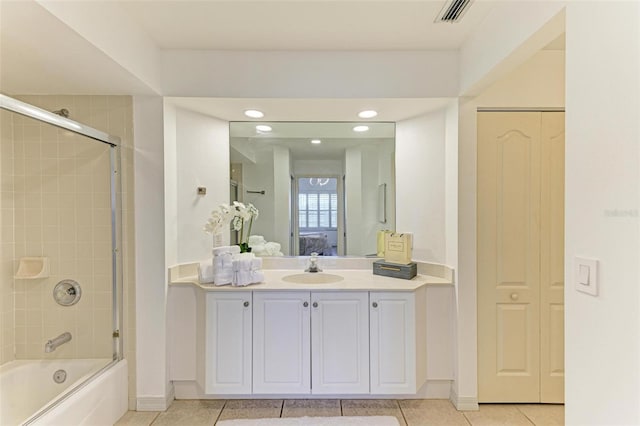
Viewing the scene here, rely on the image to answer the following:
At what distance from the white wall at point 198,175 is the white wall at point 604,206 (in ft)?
7.47

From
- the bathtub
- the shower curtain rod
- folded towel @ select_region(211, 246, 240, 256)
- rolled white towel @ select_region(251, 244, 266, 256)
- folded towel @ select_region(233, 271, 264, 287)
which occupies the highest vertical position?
the shower curtain rod

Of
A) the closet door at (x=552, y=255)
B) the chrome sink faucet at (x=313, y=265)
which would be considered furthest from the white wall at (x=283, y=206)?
the closet door at (x=552, y=255)

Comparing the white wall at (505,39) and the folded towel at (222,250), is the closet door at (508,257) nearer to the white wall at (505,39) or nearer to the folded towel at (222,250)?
the white wall at (505,39)

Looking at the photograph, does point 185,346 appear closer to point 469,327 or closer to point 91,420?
point 91,420

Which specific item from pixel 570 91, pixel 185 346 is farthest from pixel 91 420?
pixel 570 91

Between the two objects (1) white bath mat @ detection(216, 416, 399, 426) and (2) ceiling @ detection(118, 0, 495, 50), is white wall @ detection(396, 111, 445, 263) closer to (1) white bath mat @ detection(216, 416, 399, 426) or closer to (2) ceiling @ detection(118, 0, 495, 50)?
(2) ceiling @ detection(118, 0, 495, 50)

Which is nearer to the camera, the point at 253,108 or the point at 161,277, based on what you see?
the point at 161,277

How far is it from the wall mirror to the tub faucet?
4.88 feet

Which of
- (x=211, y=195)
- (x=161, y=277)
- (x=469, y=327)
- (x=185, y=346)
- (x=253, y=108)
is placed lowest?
(x=185, y=346)

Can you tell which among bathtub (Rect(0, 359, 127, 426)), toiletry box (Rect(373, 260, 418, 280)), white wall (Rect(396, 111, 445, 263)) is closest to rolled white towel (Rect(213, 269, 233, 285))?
bathtub (Rect(0, 359, 127, 426))

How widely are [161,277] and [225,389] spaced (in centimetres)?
89

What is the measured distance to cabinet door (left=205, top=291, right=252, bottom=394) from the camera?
2098 millimetres

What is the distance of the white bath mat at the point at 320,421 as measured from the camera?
1913 mm

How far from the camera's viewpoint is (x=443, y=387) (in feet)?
7.19
